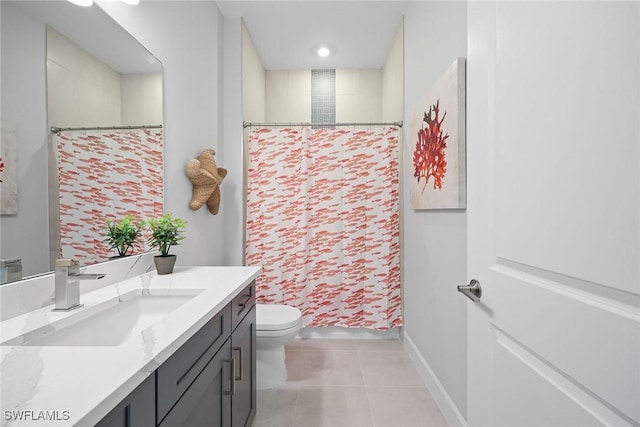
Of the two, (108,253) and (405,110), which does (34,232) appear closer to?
(108,253)

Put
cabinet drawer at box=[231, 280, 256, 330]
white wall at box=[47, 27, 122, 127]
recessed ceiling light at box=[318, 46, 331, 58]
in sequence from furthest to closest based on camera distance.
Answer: recessed ceiling light at box=[318, 46, 331, 58]
cabinet drawer at box=[231, 280, 256, 330]
white wall at box=[47, 27, 122, 127]

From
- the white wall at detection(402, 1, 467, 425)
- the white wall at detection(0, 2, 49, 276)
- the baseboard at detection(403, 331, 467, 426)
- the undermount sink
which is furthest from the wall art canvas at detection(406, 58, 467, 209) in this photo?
the white wall at detection(0, 2, 49, 276)

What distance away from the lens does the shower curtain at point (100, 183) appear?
1.03 meters

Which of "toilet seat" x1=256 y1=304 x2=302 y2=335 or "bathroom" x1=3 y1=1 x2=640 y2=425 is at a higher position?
"bathroom" x1=3 y1=1 x2=640 y2=425

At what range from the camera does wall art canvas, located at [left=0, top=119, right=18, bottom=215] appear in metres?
0.83

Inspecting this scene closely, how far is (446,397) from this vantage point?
1.59 m

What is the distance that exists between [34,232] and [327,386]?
1.69 meters

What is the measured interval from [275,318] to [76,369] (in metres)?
1.43

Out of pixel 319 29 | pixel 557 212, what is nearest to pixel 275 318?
pixel 557 212

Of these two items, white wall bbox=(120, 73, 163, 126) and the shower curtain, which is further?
white wall bbox=(120, 73, 163, 126)

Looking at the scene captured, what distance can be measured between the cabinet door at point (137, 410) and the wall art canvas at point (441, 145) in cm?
130

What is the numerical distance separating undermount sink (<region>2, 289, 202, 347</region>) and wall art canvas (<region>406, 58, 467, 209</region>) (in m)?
1.21

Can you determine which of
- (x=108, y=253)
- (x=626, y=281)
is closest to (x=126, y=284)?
(x=108, y=253)

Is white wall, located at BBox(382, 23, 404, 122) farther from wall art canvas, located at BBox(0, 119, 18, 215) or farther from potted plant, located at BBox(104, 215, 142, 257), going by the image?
wall art canvas, located at BBox(0, 119, 18, 215)
